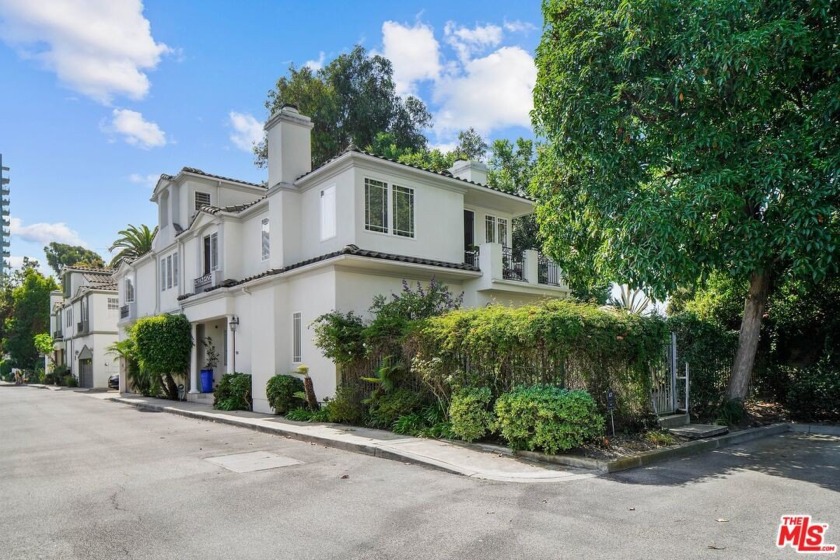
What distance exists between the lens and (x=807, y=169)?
9859 millimetres

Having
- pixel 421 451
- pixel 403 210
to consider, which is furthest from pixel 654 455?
pixel 403 210

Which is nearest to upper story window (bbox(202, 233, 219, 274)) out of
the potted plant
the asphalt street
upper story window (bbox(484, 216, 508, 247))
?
the potted plant

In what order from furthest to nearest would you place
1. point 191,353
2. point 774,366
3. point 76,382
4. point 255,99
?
1. point 76,382
2. point 255,99
3. point 191,353
4. point 774,366

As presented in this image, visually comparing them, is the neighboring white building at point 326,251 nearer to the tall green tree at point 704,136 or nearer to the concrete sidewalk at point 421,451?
the concrete sidewalk at point 421,451

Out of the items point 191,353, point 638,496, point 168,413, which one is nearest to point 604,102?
point 638,496

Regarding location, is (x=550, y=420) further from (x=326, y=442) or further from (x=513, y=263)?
(x=513, y=263)

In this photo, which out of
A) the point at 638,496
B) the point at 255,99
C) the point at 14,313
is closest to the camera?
the point at 638,496

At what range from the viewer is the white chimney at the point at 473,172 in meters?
19.7

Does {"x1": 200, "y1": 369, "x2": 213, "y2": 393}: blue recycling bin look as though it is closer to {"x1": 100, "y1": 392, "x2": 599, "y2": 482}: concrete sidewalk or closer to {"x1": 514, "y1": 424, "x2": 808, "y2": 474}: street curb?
{"x1": 100, "y1": 392, "x2": 599, "y2": 482}: concrete sidewalk

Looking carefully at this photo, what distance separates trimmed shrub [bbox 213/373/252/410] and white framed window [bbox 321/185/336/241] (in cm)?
512

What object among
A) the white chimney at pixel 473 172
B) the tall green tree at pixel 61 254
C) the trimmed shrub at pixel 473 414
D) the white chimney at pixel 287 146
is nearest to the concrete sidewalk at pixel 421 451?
the trimmed shrub at pixel 473 414

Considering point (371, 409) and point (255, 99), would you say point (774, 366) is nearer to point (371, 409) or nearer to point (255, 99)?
point (371, 409)

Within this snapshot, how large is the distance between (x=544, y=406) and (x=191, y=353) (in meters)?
17.4

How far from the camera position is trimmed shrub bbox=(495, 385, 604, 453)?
8305mm
